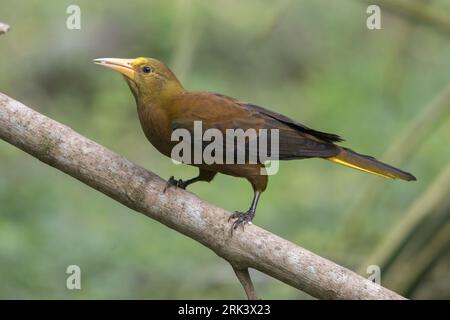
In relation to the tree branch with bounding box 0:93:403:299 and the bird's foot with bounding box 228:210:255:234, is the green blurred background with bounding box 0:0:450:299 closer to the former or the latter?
the bird's foot with bounding box 228:210:255:234

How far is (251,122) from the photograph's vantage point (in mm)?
3666

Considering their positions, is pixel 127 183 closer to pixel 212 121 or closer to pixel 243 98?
pixel 212 121

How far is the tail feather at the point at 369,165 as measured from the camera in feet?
11.6

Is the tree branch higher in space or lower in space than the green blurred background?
lower

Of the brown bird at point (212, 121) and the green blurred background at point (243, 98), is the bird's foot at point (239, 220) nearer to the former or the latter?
the brown bird at point (212, 121)

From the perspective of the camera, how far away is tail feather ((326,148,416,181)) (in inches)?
139

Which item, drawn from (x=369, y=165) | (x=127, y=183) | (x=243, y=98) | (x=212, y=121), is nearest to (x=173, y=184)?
(x=127, y=183)

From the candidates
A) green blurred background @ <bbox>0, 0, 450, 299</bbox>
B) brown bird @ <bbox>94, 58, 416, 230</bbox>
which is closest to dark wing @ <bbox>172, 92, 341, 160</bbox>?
brown bird @ <bbox>94, 58, 416, 230</bbox>

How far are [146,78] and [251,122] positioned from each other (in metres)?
0.47

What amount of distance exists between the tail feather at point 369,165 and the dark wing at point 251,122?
1.7 inches

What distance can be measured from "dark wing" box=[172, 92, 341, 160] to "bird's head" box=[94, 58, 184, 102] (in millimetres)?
95
